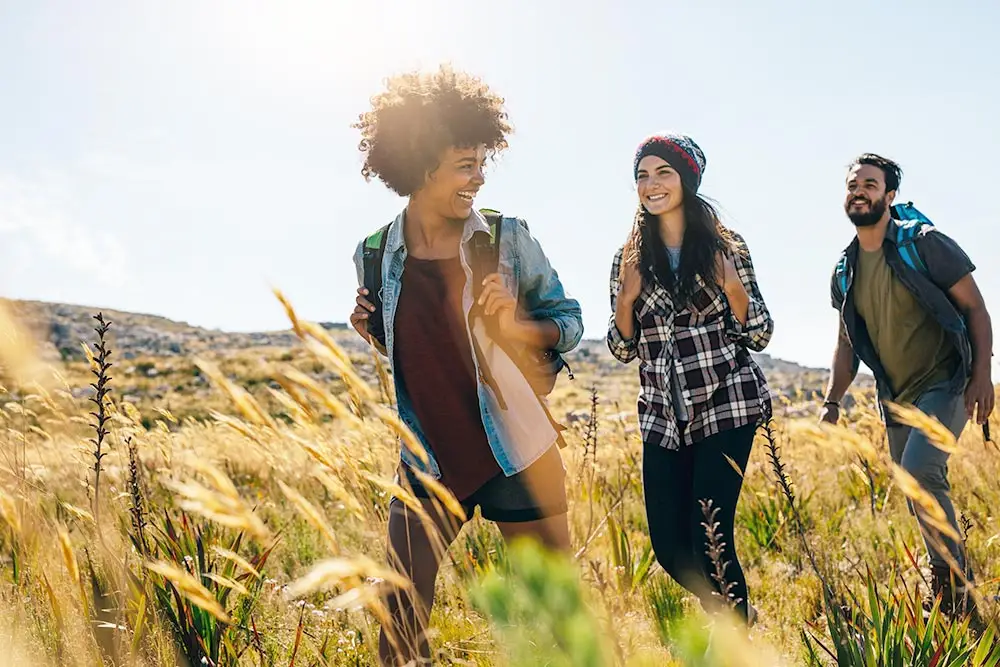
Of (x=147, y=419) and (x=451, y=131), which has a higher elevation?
(x=451, y=131)

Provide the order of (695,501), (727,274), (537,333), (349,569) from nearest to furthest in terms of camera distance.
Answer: (349,569)
(537,333)
(695,501)
(727,274)

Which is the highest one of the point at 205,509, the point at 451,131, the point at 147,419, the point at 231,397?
the point at 451,131

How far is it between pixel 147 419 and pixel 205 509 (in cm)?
2811

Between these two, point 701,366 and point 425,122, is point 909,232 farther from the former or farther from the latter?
point 425,122

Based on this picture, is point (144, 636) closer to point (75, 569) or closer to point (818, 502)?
point (75, 569)

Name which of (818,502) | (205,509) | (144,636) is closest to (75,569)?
(205,509)

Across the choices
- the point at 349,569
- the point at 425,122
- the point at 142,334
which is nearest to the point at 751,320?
the point at 425,122

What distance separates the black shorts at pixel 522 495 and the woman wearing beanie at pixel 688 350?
773mm

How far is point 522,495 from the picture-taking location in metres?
2.44

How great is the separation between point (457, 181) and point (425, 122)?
245 millimetres

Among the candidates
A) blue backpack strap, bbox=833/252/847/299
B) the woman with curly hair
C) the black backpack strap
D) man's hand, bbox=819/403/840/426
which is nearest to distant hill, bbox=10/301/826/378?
blue backpack strap, bbox=833/252/847/299

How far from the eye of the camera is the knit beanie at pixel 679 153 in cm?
323

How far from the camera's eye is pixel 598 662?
1400 millimetres

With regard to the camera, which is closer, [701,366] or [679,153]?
[701,366]
